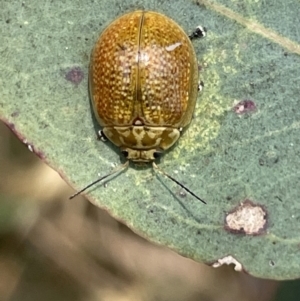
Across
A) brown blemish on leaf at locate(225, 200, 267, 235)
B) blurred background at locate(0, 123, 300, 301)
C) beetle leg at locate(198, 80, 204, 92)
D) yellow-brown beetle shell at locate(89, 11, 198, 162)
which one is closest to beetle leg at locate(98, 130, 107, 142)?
yellow-brown beetle shell at locate(89, 11, 198, 162)

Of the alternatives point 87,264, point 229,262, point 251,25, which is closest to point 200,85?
point 251,25

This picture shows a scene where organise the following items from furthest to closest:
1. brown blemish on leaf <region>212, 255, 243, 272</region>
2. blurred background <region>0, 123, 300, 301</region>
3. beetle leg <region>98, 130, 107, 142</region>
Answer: blurred background <region>0, 123, 300, 301</region>
beetle leg <region>98, 130, 107, 142</region>
brown blemish on leaf <region>212, 255, 243, 272</region>

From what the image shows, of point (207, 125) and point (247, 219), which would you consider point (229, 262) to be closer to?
point (247, 219)

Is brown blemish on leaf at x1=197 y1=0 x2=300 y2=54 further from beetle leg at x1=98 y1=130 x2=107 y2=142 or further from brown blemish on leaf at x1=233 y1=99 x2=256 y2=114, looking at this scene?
beetle leg at x1=98 y1=130 x2=107 y2=142

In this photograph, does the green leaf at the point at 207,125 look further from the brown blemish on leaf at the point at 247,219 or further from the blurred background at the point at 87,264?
the blurred background at the point at 87,264

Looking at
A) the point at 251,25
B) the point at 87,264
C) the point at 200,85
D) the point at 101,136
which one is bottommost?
the point at 87,264

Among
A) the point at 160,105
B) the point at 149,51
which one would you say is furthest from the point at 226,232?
the point at 149,51

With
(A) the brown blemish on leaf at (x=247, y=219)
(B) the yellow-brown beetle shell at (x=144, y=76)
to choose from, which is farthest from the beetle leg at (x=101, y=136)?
(A) the brown blemish on leaf at (x=247, y=219)

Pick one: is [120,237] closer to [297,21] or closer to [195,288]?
[195,288]
